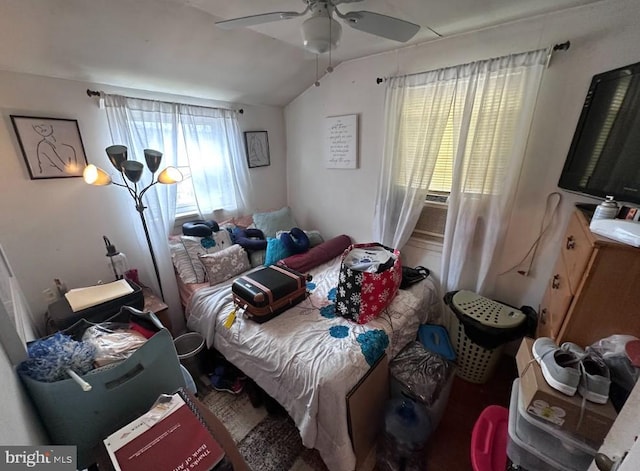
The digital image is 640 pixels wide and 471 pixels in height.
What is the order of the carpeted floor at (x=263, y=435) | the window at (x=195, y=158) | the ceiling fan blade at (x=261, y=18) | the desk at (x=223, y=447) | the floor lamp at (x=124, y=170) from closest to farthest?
the desk at (x=223, y=447), the ceiling fan blade at (x=261, y=18), the carpeted floor at (x=263, y=435), the floor lamp at (x=124, y=170), the window at (x=195, y=158)

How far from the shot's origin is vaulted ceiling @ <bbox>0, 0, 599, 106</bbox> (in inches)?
51.6

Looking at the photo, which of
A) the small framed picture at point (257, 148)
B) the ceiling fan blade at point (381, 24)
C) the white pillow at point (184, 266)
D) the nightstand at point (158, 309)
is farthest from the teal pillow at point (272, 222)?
the ceiling fan blade at point (381, 24)

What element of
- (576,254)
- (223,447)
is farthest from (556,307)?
(223,447)

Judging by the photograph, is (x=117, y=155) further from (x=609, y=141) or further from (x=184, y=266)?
(x=609, y=141)

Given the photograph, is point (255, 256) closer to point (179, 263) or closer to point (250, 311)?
point (179, 263)

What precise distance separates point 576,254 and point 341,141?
203 cm

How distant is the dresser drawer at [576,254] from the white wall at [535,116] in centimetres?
56

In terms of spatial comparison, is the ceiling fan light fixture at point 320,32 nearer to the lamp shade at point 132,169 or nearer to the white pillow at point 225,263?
the lamp shade at point 132,169

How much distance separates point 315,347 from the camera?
1.44m

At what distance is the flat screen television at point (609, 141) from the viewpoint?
1.11 m

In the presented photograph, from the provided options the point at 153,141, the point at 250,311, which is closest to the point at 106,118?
the point at 153,141

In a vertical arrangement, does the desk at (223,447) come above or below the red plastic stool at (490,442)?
above

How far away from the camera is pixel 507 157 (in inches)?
68.5

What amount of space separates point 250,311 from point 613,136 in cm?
214
